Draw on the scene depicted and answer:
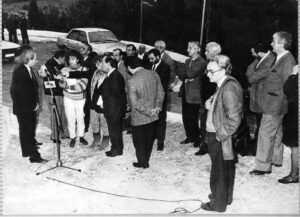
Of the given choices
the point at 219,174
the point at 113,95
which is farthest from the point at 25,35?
the point at 219,174

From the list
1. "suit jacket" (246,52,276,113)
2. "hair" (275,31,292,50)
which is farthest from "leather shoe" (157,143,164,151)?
"hair" (275,31,292,50)

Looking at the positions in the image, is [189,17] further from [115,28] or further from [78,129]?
[78,129]

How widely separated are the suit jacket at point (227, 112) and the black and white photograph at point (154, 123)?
0.4 inches

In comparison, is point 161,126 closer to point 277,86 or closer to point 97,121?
point 97,121

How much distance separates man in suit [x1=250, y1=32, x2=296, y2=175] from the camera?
4641mm

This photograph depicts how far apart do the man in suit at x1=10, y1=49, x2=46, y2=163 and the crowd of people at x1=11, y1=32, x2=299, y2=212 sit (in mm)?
13

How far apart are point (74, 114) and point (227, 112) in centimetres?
287

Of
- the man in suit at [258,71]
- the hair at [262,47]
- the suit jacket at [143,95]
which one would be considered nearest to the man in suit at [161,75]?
the suit jacket at [143,95]

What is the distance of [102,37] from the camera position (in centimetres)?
930

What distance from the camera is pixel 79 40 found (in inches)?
389

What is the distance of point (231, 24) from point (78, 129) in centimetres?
334

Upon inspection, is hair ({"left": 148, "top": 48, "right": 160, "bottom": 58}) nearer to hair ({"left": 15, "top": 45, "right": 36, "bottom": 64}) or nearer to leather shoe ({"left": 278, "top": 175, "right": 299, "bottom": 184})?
hair ({"left": 15, "top": 45, "right": 36, "bottom": 64})

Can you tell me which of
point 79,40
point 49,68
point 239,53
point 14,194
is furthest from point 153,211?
point 79,40

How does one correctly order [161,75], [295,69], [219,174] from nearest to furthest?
[219,174]
[295,69]
[161,75]
